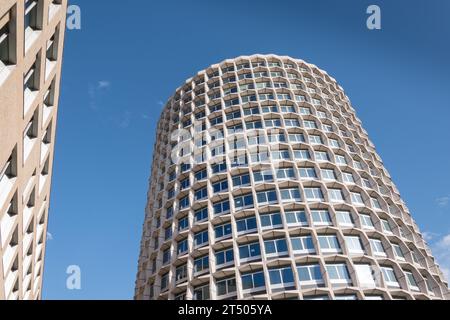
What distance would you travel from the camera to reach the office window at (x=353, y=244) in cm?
3203

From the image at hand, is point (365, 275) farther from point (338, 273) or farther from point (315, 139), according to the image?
point (315, 139)

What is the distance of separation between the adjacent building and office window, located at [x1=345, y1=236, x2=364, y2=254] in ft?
83.4

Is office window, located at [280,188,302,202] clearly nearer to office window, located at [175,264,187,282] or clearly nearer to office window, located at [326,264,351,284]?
office window, located at [326,264,351,284]

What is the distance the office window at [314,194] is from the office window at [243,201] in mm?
5604

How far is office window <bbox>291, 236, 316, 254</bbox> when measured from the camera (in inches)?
1236

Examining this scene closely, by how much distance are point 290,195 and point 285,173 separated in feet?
9.52

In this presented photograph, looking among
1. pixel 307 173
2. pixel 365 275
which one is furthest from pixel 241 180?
pixel 365 275

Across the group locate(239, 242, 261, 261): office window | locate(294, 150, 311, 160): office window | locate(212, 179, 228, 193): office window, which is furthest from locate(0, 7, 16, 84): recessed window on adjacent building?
locate(294, 150, 311, 160): office window

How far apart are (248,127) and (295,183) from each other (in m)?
10.7

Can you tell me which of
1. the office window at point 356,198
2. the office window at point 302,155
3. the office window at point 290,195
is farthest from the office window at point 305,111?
the office window at point 290,195

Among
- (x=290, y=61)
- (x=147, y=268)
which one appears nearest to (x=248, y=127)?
(x=290, y=61)
